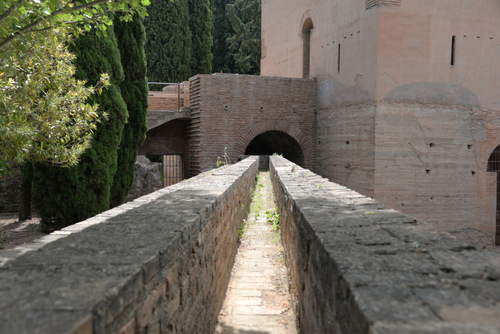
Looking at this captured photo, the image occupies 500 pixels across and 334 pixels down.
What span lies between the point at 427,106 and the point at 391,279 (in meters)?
11.3

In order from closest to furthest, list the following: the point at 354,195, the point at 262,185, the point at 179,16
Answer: the point at 354,195, the point at 262,185, the point at 179,16

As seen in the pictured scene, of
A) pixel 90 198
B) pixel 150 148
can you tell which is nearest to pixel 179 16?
pixel 150 148

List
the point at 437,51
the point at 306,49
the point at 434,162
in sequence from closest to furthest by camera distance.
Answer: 1. the point at 437,51
2. the point at 434,162
3. the point at 306,49

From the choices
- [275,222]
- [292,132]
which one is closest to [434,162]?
[292,132]

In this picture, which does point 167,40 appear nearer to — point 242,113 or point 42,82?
point 242,113

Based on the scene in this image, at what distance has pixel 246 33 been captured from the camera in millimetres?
26047

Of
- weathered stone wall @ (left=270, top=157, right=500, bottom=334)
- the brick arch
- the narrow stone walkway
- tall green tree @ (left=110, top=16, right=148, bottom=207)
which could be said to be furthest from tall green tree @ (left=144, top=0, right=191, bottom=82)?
weathered stone wall @ (left=270, top=157, right=500, bottom=334)

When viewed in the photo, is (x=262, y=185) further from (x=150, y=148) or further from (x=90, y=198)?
(x=150, y=148)

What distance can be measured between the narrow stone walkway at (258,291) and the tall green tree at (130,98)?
5.47 m

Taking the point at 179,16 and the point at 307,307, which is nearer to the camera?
A: the point at 307,307

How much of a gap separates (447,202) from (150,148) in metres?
10.9

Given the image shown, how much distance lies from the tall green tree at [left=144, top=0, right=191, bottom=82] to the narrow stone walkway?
17.5 m

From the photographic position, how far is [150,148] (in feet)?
50.1

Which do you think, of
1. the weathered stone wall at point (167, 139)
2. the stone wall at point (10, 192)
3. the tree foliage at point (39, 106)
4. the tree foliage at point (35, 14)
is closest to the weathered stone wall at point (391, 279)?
the tree foliage at point (35, 14)
